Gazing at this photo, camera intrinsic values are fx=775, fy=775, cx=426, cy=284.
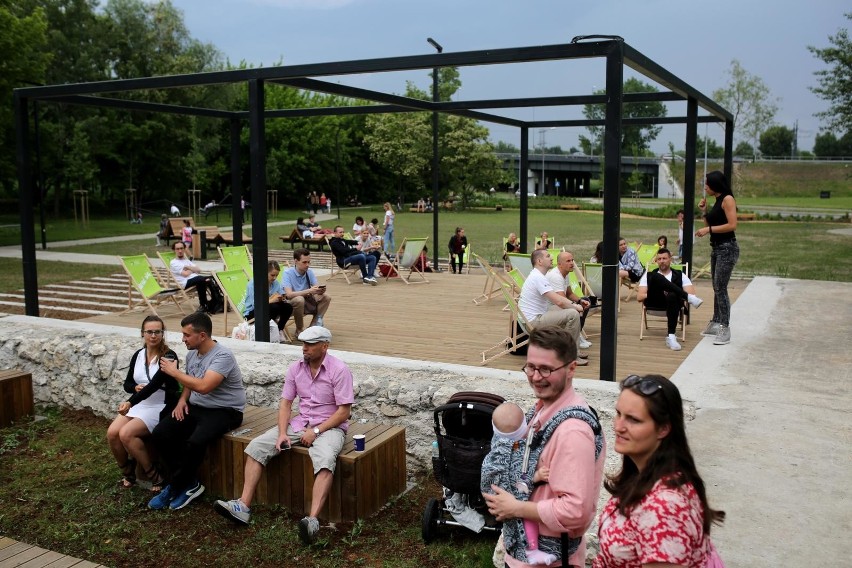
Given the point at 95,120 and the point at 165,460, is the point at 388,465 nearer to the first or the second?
the point at 165,460

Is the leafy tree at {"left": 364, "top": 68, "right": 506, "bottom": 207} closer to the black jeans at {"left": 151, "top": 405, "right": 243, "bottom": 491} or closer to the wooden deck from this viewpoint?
the wooden deck

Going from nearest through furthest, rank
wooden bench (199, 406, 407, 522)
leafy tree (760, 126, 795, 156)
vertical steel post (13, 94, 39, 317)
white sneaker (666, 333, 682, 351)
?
1. wooden bench (199, 406, 407, 522)
2. white sneaker (666, 333, 682, 351)
3. vertical steel post (13, 94, 39, 317)
4. leafy tree (760, 126, 795, 156)

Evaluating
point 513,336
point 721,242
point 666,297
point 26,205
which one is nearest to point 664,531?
point 513,336

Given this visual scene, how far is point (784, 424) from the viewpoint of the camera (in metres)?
4.91

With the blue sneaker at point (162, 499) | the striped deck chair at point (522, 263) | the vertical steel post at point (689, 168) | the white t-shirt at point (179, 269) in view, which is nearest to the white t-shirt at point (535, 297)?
the striped deck chair at point (522, 263)

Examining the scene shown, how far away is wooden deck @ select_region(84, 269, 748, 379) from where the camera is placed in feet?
23.2

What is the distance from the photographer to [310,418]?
178 inches

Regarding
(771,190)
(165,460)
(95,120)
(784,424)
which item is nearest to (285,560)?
(165,460)

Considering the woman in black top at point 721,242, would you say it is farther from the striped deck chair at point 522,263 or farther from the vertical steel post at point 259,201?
the vertical steel post at point 259,201

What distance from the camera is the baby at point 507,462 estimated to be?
246cm

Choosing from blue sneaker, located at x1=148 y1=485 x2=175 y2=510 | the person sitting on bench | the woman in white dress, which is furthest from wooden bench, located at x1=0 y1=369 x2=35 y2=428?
the person sitting on bench

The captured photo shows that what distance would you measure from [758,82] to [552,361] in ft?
203

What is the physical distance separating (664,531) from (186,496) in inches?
140

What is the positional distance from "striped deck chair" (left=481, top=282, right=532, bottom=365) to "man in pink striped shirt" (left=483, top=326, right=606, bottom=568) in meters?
4.19
